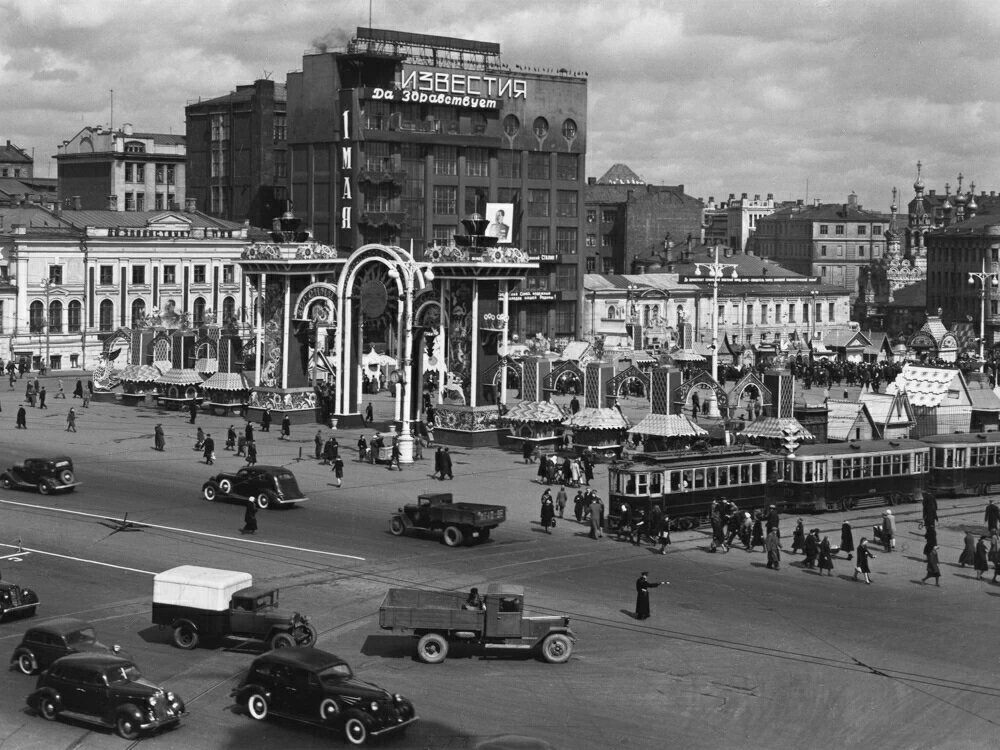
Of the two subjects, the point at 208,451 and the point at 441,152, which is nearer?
the point at 208,451

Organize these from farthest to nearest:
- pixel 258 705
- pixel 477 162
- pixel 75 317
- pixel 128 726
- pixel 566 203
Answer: pixel 566 203 < pixel 477 162 < pixel 75 317 < pixel 258 705 < pixel 128 726

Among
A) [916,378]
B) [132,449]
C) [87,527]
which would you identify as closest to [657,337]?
[916,378]

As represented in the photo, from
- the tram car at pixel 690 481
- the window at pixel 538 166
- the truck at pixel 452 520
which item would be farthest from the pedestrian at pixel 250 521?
the window at pixel 538 166

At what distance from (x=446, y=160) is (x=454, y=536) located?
82.7 metres

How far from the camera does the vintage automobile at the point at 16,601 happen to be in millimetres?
35844

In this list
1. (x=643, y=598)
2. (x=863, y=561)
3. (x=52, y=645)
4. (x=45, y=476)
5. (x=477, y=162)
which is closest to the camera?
(x=52, y=645)

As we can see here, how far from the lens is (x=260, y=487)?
52.2 m

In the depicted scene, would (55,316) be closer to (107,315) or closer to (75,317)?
(75,317)

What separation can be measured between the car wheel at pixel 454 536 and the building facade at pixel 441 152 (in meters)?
71.3

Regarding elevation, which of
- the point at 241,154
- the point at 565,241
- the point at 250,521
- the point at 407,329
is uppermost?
the point at 241,154

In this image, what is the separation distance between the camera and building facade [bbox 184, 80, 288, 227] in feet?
463

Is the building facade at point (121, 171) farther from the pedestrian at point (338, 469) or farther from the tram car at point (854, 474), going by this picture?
the tram car at point (854, 474)

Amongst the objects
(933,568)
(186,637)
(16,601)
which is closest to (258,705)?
(186,637)

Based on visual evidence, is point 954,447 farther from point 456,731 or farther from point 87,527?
point 456,731
